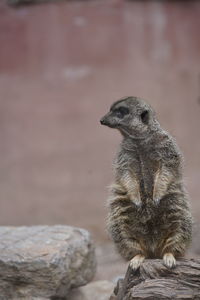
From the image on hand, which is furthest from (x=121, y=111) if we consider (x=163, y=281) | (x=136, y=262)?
(x=163, y=281)

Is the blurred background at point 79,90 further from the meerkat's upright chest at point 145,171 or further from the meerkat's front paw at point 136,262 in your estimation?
the meerkat's front paw at point 136,262

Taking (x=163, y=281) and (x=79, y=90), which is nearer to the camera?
(x=163, y=281)

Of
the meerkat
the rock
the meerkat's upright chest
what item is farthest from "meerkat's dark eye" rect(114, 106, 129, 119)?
the rock

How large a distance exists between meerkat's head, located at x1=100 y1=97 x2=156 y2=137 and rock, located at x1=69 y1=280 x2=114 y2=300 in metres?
1.24

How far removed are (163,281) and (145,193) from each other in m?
0.55

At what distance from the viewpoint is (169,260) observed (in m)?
3.44

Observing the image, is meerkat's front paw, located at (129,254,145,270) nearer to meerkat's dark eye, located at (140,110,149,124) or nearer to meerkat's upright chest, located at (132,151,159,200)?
meerkat's upright chest, located at (132,151,159,200)

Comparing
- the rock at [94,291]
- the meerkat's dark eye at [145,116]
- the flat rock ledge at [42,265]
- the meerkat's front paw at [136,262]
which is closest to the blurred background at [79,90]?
the rock at [94,291]

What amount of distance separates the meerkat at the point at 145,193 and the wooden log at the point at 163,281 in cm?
5

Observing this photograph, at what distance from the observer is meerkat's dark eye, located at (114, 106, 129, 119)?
3.80 meters

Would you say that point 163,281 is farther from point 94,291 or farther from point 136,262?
point 94,291

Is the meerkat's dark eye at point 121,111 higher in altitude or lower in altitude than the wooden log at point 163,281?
higher

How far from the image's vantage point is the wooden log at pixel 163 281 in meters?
3.26

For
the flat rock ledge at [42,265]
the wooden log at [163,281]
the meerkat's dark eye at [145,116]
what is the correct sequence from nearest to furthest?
the wooden log at [163,281], the meerkat's dark eye at [145,116], the flat rock ledge at [42,265]
